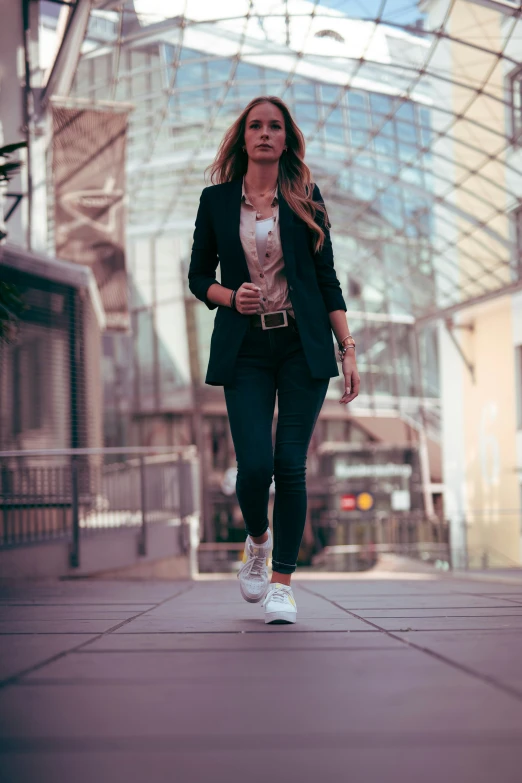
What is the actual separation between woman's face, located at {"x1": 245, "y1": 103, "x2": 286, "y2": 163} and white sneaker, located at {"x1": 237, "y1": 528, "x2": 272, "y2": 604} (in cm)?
145

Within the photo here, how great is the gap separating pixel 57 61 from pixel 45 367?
17.8 feet

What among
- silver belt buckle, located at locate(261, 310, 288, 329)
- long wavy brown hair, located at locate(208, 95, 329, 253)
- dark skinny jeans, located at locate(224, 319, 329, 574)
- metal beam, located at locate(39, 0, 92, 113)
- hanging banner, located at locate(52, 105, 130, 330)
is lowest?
dark skinny jeans, located at locate(224, 319, 329, 574)

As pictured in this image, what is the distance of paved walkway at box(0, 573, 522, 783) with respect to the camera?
1540mm

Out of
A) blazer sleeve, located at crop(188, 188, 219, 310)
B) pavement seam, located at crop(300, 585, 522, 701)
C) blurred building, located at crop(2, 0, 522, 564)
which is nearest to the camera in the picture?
pavement seam, located at crop(300, 585, 522, 701)

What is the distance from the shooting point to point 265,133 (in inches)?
149

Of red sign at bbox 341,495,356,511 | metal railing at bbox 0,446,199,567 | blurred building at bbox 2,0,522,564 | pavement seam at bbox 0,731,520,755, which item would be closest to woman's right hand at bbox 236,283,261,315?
pavement seam at bbox 0,731,520,755

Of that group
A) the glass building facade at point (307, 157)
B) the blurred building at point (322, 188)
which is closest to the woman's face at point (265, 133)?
the blurred building at point (322, 188)

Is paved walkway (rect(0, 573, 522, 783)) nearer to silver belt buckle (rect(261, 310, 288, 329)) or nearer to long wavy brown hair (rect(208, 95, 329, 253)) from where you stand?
silver belt buckle (rect(261, 310, 288, 329))

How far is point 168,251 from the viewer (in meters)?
39.6

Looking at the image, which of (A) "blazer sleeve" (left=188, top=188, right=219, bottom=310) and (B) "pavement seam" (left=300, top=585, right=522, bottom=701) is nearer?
(B) "pavement seam" (left=300, top=585, right=522, bottom=701)

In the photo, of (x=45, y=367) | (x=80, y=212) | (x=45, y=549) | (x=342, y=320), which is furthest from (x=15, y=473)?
(x=80, y=212)

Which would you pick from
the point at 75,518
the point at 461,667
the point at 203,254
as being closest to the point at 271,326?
the point at 203,254

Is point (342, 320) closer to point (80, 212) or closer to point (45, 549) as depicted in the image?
point (45, 549)

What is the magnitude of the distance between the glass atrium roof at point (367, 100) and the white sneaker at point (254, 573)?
1574 cm
